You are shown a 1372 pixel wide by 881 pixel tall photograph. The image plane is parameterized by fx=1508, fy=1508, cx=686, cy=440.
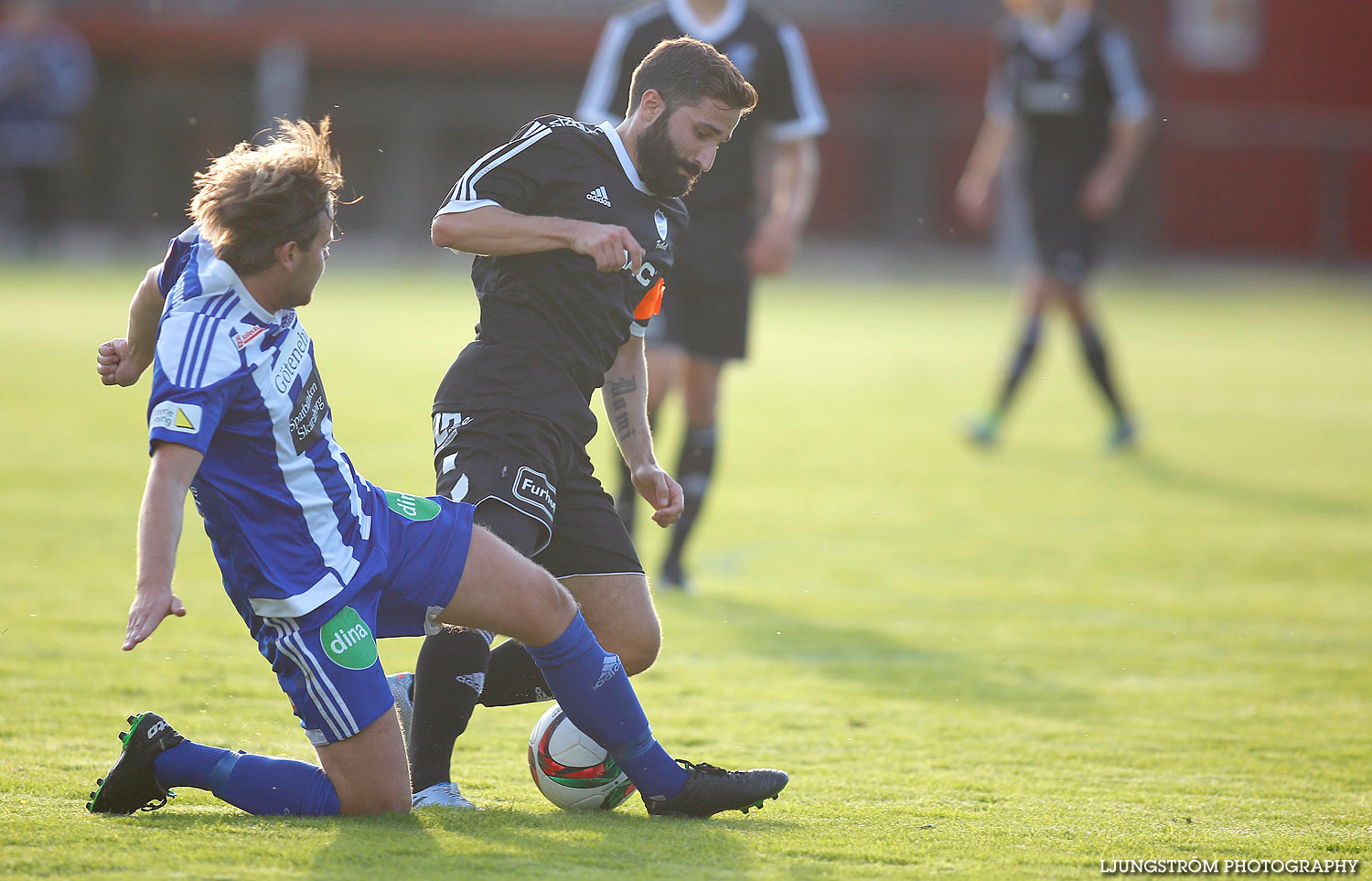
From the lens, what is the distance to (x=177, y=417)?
110 inches

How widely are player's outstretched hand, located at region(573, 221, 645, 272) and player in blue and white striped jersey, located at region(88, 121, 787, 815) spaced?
0.55 m

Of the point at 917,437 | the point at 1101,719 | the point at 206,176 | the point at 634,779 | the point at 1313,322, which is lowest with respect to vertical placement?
the point at 1313,322

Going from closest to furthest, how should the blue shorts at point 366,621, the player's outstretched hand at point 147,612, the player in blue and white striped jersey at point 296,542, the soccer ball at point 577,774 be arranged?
the player's outstretched hand at point 147,612, the player in blue and white striped jersey at point 296,542, the blue shorts at point 366,621, the soccer ball at point 577,774

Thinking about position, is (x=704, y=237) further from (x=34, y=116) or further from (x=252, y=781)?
(x=34, y=116)

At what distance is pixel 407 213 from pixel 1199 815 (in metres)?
20.7

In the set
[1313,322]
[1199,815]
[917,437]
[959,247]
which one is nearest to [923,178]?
[959,247]

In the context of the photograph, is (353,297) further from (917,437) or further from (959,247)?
(959,247)

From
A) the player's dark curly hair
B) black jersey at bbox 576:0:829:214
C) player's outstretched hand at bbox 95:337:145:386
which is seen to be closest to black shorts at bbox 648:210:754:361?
black jersey at bbox 576:0:829:214

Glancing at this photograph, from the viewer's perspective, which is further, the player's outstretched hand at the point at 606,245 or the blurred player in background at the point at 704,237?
the blurred player in background at the point at 704,237

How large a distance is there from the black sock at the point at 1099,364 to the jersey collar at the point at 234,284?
6.98 metres

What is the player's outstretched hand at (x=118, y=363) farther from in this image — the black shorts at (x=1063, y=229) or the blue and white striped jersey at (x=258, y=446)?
the black shorts at (x=1063, y=229)

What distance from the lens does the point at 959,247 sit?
24234mm

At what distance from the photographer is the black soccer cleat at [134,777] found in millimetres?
3186

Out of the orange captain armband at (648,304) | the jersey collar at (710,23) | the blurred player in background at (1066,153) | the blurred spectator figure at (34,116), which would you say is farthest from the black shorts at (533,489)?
the blurred spectator figure at (34,116)
